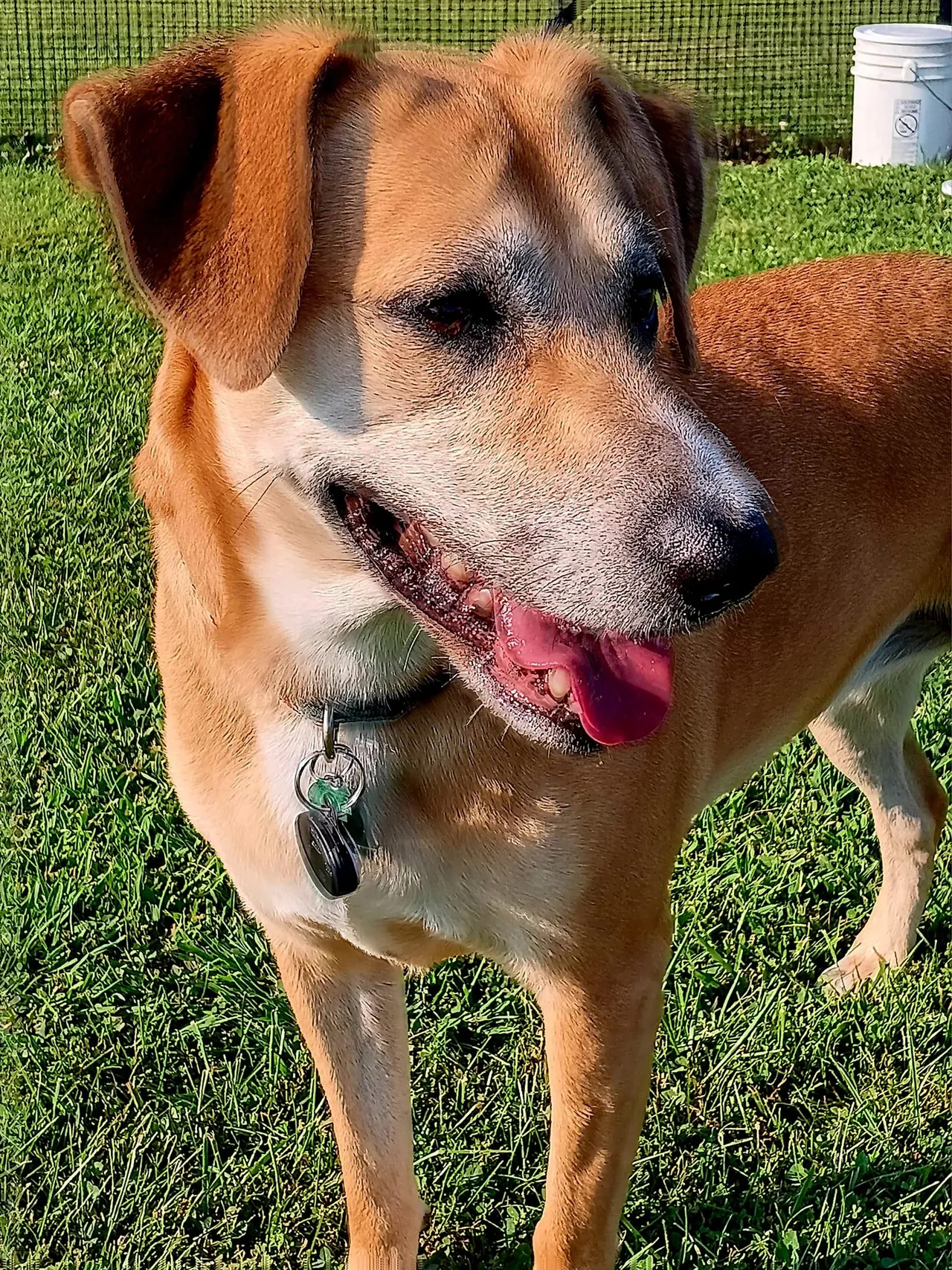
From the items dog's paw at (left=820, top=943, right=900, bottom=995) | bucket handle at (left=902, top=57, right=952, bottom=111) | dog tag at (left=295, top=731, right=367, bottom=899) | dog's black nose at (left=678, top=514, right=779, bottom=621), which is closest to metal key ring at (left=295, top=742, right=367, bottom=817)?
dog tag at (left=295, top=731, right=367, bottom=899)

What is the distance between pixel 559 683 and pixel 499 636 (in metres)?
0.11

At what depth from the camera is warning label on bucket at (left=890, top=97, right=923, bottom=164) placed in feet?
19.0

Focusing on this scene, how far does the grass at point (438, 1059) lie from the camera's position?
2.89m

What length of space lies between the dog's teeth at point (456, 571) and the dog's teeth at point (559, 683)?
0.59 feet

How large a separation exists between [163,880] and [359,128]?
230 centimetres

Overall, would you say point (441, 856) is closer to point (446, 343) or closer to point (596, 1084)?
point (596, 1084)

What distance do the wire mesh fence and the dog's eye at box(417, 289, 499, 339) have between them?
15.1 ft

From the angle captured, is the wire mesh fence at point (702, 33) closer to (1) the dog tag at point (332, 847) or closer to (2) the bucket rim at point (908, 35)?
(2) the bucket rim at point (908, 35)

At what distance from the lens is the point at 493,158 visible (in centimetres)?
187

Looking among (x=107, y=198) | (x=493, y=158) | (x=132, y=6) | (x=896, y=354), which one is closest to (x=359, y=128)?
(x=493, y=158)

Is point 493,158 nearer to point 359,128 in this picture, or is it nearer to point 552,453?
point 359,128

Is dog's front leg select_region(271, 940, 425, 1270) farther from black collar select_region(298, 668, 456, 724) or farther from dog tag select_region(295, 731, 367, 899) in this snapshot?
black collar select_region(298, 668, 456, 724)

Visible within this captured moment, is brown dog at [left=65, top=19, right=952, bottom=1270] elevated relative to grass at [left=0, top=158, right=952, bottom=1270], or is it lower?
elevated

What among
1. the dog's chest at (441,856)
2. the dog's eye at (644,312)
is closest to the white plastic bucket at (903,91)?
the dog's eye at (644,312)
